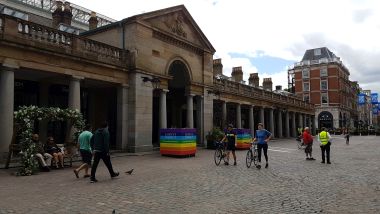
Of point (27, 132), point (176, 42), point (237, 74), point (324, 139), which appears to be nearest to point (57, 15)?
point (176, 42)

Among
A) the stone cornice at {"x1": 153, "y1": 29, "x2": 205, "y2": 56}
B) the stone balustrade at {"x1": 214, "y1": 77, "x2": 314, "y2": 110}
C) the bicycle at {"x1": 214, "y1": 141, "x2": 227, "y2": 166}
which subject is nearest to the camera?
the bicycle at {"x1": 214, "y1": 141, "x2": 227, "y2": 166}

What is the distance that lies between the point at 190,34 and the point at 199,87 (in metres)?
3.83

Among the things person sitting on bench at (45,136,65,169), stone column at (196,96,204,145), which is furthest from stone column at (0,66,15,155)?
stone column at (196,96,204,145)

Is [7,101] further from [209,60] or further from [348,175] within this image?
[209,60]

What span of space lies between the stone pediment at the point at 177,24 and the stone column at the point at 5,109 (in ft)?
26.3

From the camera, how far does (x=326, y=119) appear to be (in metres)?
79.8

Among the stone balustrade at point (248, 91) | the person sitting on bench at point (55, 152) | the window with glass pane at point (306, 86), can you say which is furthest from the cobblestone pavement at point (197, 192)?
the window with glass pane at point (306, 86)

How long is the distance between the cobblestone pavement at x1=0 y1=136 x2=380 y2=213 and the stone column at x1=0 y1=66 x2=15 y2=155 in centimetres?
185

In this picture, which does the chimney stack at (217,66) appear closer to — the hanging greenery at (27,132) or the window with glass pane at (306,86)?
the hanging greenery at (27,132)

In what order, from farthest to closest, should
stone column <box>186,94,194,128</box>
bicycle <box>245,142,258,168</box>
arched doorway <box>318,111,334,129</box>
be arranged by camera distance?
arched doorway <box>318,111,334,129</box>, stone column <box>186,94,194,128</box>, bicycle <box>245,142,258,168</box>

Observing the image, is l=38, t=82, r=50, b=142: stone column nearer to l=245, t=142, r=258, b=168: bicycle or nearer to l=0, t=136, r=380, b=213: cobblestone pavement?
l=0, t=136, r=380, b=213: cobblestone pavement

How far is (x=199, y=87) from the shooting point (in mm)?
25484

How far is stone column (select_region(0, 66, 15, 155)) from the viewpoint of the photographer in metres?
13.7

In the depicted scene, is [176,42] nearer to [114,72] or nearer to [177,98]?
[114,72]
